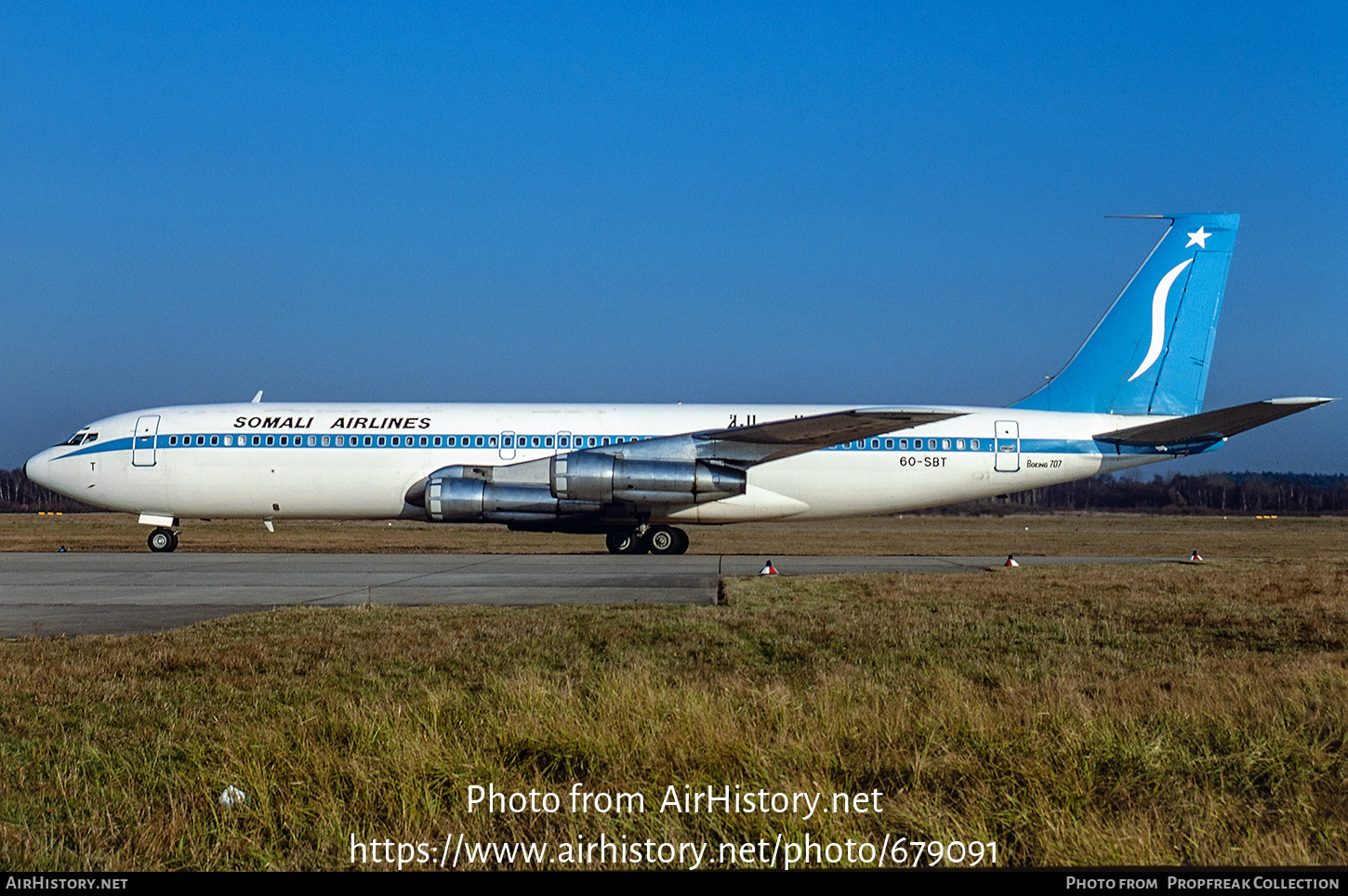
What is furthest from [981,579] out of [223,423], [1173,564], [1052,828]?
[223,423]

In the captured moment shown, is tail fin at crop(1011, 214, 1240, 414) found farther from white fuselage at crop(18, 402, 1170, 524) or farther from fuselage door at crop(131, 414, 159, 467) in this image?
fuselage door at crop(131, 414, 159, 467)

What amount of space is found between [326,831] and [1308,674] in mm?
6649

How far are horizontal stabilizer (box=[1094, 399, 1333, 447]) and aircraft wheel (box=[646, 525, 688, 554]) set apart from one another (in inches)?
395

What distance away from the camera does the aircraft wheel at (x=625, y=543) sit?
995 inches

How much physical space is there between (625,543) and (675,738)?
19949 millimetres

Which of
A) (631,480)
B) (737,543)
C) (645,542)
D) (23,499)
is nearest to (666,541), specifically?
→ (645,542)

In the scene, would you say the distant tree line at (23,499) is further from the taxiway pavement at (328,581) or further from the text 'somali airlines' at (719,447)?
the taxiway pavement at (328,581)

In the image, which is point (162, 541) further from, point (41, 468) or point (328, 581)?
point (328, 581)

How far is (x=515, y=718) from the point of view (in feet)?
19.3

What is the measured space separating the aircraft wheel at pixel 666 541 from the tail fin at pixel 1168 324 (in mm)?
10083

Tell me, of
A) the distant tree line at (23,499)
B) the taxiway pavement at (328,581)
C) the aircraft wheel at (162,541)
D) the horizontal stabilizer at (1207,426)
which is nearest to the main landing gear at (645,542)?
the taxiway pavement at (328,581)

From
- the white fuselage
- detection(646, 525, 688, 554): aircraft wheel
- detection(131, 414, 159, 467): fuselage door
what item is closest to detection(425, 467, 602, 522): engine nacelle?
the white fuselage

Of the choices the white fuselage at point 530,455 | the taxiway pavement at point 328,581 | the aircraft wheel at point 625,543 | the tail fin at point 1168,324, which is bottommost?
the taxiway pavement at point 328,581

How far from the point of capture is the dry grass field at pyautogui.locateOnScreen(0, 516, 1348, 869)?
4.27m
